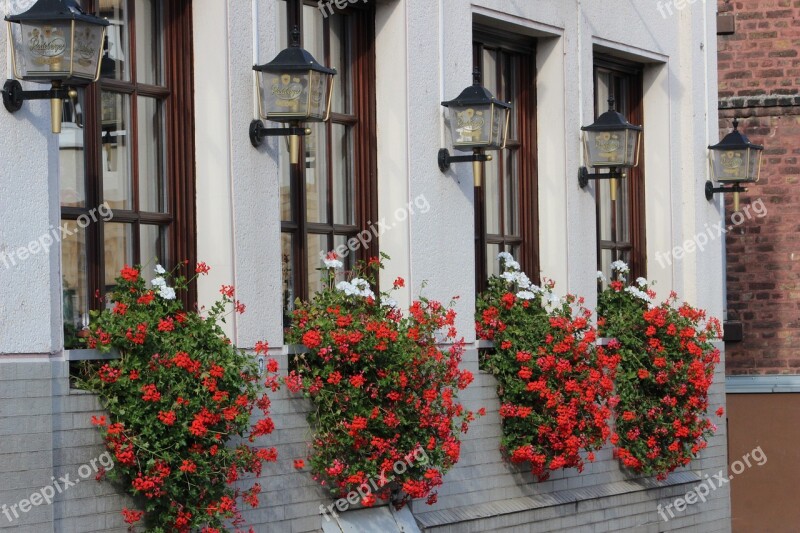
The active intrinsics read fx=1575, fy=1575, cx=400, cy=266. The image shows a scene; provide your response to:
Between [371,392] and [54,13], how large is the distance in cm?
321

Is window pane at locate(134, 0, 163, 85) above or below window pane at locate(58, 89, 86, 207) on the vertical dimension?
above

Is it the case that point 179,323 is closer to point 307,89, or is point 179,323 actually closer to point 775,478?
point 307,89

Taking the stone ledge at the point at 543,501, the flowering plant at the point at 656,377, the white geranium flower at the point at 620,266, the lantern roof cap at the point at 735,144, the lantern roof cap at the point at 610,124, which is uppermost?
the lantern roof cap at the point at 610,124

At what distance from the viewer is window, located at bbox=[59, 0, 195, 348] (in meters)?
8.34

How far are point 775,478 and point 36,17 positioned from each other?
39.2 ft

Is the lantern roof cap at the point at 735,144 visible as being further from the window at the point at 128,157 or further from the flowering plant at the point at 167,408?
the flowering plant at the point at 167,408

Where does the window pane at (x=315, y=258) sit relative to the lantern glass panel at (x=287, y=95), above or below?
below

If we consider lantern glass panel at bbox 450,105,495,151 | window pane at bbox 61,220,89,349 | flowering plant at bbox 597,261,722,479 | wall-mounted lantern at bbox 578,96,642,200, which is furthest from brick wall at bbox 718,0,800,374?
window pane at bbox 61,220,89,349

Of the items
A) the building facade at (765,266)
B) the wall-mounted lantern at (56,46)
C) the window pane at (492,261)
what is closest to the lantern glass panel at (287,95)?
the wall-mounted lantern at (56,46)

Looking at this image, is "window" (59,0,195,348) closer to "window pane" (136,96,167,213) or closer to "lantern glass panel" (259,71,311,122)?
"window pane" (136,96,167,213)

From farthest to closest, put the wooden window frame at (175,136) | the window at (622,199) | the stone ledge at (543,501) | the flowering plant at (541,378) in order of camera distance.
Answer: the window at (622,199) < the flowering plant at (541,378) < the stone ledge at (543,501) < the wooden window frame at (175,136)

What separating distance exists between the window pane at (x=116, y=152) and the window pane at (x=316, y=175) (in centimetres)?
157

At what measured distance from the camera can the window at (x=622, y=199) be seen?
1387cm

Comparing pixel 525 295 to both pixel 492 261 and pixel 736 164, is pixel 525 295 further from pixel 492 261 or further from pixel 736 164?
pixel 736 164
